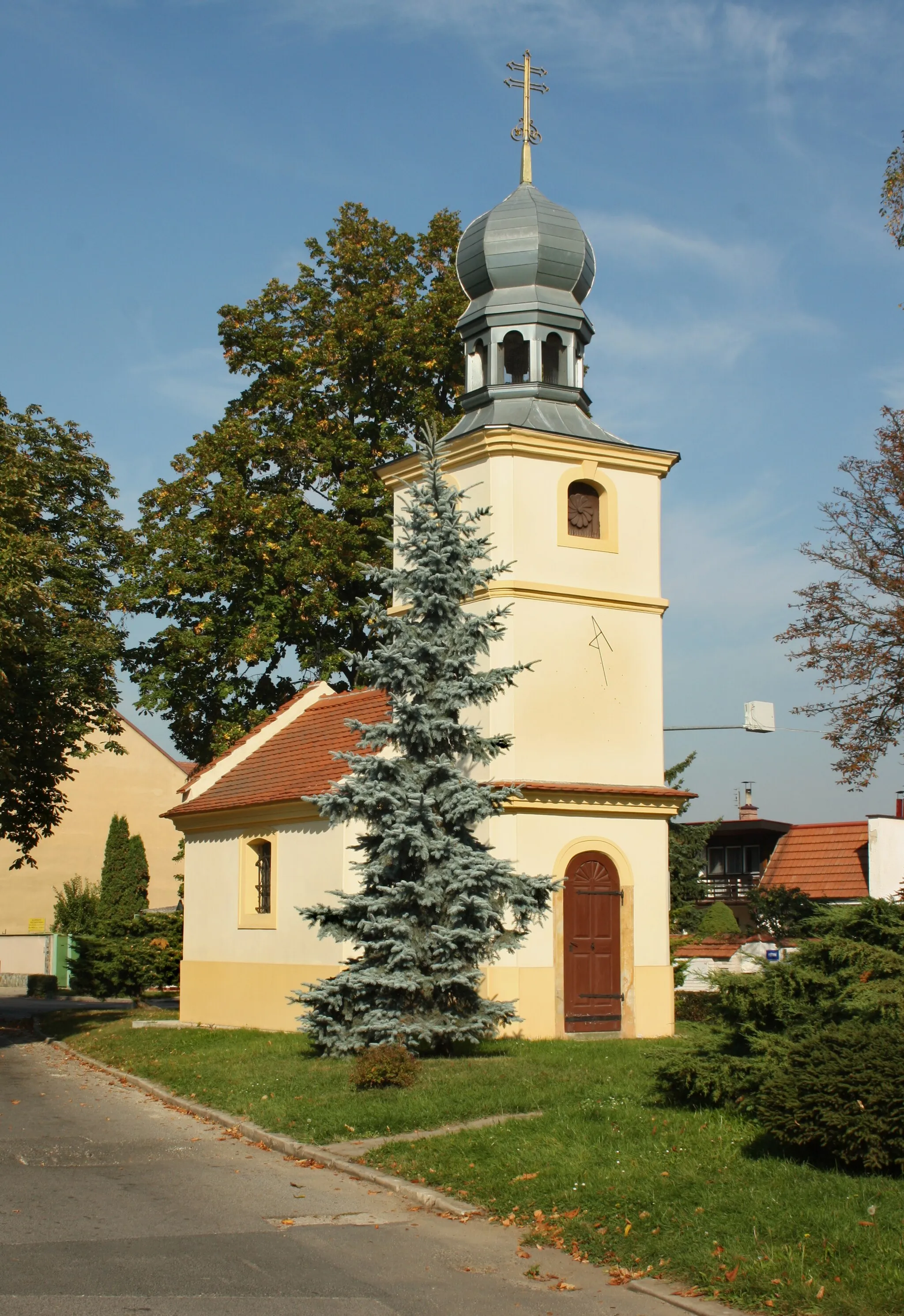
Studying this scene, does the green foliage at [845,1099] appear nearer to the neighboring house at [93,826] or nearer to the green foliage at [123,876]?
the green foliage at [123,876]

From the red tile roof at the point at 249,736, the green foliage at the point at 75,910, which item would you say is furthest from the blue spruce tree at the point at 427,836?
the green foliage at the point at 75,910

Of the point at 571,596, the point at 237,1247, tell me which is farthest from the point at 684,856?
the point at 237,1247

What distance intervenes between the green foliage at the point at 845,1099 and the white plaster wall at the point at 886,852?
70.5 ft

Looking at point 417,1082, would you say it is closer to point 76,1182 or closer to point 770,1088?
point 76,1182

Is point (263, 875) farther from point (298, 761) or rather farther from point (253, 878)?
point (298, 761)

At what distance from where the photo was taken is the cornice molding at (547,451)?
20.2 m

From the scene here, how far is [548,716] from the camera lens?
19906mm

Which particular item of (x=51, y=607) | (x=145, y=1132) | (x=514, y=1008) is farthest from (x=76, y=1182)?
(x=51, y=607)

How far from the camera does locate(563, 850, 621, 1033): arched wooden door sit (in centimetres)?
1942

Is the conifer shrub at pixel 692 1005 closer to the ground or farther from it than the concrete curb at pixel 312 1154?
farther from it

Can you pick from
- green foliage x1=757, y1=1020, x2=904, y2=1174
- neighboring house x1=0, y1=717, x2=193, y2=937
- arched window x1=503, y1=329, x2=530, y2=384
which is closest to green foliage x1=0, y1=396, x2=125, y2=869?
arched window x1=503, y1=329, x2=530, y2=384

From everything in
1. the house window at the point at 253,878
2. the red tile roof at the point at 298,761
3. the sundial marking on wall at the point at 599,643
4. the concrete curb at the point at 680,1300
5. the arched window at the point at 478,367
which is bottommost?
the concrete curb at the point at 680,1300

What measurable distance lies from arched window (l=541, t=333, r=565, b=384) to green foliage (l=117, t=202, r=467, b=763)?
20.5 feet

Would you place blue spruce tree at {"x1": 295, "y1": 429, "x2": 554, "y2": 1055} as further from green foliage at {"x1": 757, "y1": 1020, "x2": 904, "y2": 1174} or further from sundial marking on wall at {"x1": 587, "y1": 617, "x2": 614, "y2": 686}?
green foliage at {"x1": 757, "y1": 1020, "x2": 904, "y2": 1174}
